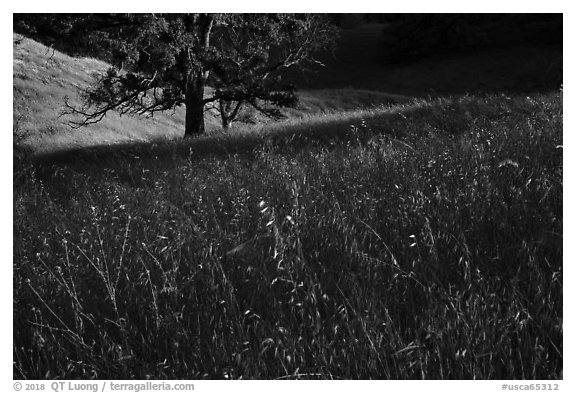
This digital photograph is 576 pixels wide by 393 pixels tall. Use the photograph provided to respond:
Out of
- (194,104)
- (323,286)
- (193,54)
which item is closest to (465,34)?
(194,104)

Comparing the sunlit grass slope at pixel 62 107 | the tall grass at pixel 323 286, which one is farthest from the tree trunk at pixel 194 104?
the tall grass at pixel 323 286

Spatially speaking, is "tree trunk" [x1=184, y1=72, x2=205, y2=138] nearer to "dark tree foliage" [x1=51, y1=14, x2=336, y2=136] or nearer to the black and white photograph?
"dark tree foliage" [x1=51, y1=14, x2=336, y2=136]

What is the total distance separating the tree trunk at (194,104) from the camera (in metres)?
16.2

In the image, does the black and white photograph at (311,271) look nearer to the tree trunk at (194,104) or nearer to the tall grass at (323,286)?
the tall grass at (323,286)

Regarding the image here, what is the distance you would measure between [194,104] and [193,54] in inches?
64.1

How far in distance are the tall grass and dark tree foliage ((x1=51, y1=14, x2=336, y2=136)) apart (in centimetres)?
1032

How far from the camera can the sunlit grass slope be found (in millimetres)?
25594

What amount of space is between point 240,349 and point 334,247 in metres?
1.02

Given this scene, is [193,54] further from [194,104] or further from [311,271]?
[311,271]

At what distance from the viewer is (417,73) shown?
48656 millimetres

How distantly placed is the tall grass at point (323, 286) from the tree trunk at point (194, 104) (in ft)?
39.0

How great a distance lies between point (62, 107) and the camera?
95.7ft

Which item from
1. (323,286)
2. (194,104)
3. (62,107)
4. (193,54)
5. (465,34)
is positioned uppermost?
(465,34)

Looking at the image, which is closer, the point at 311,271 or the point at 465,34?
the point at 311,271
